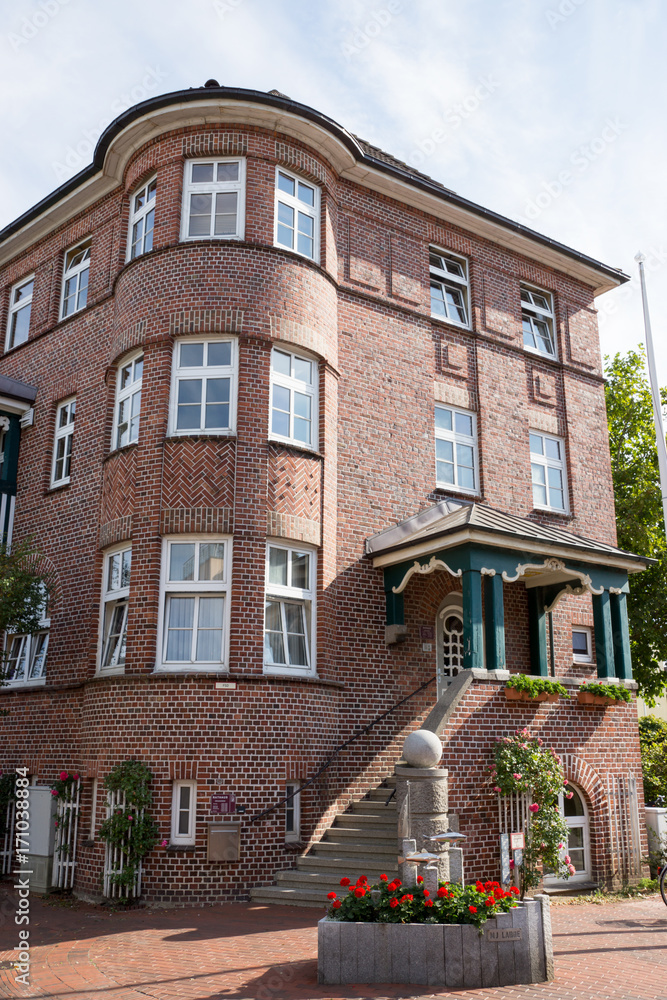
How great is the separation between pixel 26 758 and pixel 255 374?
7669 mm

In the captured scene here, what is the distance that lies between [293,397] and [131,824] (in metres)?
6.68

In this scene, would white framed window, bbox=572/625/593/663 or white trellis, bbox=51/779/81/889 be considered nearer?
white trellis, bbox=51/779/81/889

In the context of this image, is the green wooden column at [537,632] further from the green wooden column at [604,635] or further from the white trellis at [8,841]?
the white trellis at [8,841]

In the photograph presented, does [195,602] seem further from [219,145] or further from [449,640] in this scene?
[219,145]

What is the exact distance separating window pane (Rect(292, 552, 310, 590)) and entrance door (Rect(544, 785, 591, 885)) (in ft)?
16.2

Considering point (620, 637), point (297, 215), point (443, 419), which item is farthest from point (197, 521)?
point (620, 637)

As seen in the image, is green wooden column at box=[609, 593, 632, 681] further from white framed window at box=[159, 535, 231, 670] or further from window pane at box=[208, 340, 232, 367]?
window pane at box=[208, 340, 232, 367]

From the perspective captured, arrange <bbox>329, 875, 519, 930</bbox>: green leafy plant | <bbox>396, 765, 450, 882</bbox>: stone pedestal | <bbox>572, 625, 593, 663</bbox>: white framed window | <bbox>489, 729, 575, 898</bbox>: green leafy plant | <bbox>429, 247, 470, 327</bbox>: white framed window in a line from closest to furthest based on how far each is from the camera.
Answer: <bbox>329, 875, 519, 930</bbox>: green leafy plant → <bbox>396, 765, 450, 882</bbox>: stone pedestal → <bbox>489, 729, 575, 898</bbox>: green leafy plant → <bbox>572, 625, 593, 663</bbox>: white framed window → <bbox>429, 247, 470, 327</bbox>: white framed window

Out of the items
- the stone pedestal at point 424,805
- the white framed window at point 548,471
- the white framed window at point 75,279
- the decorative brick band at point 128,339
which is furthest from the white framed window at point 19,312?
the stone pedestal at point 424,805

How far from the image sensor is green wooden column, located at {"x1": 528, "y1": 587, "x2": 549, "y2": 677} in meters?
16.6

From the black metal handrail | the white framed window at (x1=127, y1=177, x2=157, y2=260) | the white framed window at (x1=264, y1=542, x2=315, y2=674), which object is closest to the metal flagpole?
the black metal handrail

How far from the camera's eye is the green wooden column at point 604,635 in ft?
48.4

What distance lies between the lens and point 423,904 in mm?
7965

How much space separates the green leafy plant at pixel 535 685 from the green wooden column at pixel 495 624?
0.33 m
